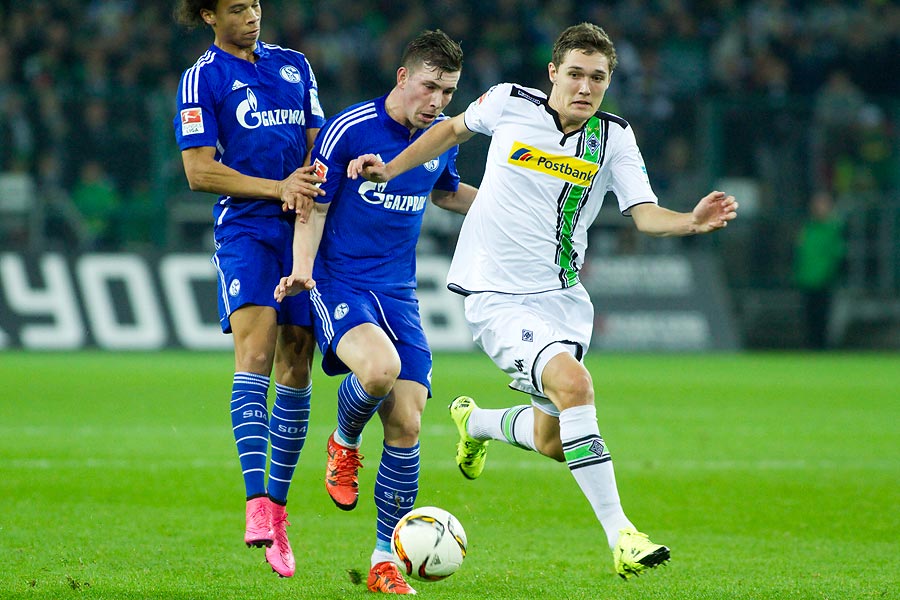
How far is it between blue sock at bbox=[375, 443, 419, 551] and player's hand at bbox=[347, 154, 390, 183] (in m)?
1.20

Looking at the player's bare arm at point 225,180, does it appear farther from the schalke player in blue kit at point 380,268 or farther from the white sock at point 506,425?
the white sock at point 506,425

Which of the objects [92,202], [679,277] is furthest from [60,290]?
[679,277]

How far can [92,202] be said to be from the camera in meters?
16.2

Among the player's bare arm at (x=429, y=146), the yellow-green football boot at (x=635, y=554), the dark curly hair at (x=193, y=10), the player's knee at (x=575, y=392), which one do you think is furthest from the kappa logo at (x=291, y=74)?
the yellow-green football boot at (x=635, y=554)

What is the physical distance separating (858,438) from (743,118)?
344 inches

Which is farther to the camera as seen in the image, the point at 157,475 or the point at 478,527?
the point at 157,475

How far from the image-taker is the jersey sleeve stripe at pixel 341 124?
575 centimetres

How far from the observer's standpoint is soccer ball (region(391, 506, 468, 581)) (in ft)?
16.2

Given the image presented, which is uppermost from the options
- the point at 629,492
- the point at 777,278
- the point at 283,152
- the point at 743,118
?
the point at 283,152

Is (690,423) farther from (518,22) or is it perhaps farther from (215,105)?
(518,22)

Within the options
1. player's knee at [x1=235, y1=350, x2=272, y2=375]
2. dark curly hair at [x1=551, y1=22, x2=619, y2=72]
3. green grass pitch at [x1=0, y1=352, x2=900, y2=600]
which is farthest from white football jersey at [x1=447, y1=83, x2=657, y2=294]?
green grass pitch at [x1=0, y1=352, x2=900, y2=600]

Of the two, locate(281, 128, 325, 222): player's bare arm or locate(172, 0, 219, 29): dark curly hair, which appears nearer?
locate(281, 128, 325, 222): player's bare arm

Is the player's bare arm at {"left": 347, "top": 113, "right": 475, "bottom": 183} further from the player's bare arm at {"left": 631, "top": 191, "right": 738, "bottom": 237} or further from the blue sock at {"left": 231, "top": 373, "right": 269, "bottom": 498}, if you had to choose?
the blue sock at {"left": 231, "top": 373, "right": 269, "bottom": 498}

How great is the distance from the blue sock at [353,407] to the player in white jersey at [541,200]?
0.61 metres
